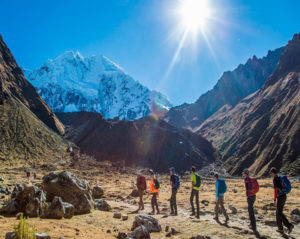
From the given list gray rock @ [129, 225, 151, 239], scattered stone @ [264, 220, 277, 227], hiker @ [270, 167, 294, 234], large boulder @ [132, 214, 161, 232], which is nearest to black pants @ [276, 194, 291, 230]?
hiker @ [270, 167, 294, 234]

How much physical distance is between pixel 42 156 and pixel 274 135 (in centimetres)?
6762

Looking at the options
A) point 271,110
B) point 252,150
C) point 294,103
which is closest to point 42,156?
point 252,150

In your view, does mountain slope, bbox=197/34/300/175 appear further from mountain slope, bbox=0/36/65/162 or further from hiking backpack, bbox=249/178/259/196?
mountain slope, bbox=0/36/65/162

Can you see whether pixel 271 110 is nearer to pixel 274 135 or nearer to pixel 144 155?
pixel 274 135

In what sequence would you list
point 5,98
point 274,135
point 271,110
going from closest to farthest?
point 5,98 → point 274,135 → point 271,110

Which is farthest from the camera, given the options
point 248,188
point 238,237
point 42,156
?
point 42,156

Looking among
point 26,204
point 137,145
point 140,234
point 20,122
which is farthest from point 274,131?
point 26,204

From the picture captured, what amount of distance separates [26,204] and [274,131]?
78736 mm

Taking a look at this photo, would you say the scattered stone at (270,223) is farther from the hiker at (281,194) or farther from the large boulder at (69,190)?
the large boulder at (69,190)

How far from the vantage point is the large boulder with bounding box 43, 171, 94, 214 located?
1363 centimetres

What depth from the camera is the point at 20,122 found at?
6431 cm

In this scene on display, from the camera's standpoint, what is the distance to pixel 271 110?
92062mm

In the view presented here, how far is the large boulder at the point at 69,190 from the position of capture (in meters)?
13.6

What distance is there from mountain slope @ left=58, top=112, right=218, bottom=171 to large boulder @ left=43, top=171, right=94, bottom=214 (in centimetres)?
5819
